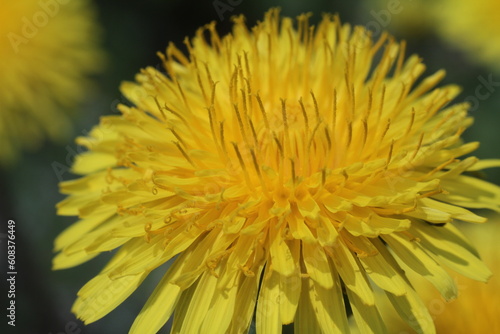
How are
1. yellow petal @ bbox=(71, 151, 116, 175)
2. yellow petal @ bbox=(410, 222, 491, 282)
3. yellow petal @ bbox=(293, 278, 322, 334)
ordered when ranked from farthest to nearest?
yellow petal @ bbox=(71, 151, 116, 175) < yellow petal @ bbox=(410, 222, 491, 282) < yellow petal @ bbox=(293, 278, 322, 334)

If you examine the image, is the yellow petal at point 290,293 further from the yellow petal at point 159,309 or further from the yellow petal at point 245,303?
the yellow petal at point 159,309

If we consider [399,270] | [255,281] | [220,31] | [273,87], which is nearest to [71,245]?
[255,281]

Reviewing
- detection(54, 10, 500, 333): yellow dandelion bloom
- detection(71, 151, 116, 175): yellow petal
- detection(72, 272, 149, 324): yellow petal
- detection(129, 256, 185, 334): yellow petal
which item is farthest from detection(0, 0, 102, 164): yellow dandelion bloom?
detection(129, 256, 185, 334): yellow petal

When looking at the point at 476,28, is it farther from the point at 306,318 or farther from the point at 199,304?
the point at 199,304

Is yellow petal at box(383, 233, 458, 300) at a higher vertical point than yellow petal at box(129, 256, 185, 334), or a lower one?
higher

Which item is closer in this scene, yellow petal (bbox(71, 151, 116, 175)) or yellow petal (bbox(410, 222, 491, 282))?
yellow petal (bbox(410, 222, 491, 282))

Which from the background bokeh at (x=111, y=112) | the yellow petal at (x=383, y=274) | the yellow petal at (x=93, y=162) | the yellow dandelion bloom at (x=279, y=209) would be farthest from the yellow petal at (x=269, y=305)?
the background bokeh at (x=111, y=112)

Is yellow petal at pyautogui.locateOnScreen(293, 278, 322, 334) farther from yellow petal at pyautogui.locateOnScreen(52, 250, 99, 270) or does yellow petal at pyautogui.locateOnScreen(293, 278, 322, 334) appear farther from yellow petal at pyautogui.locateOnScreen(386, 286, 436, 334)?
yellow petal at pyautogui.locateOnScreen(52, 250, 99, 270)
